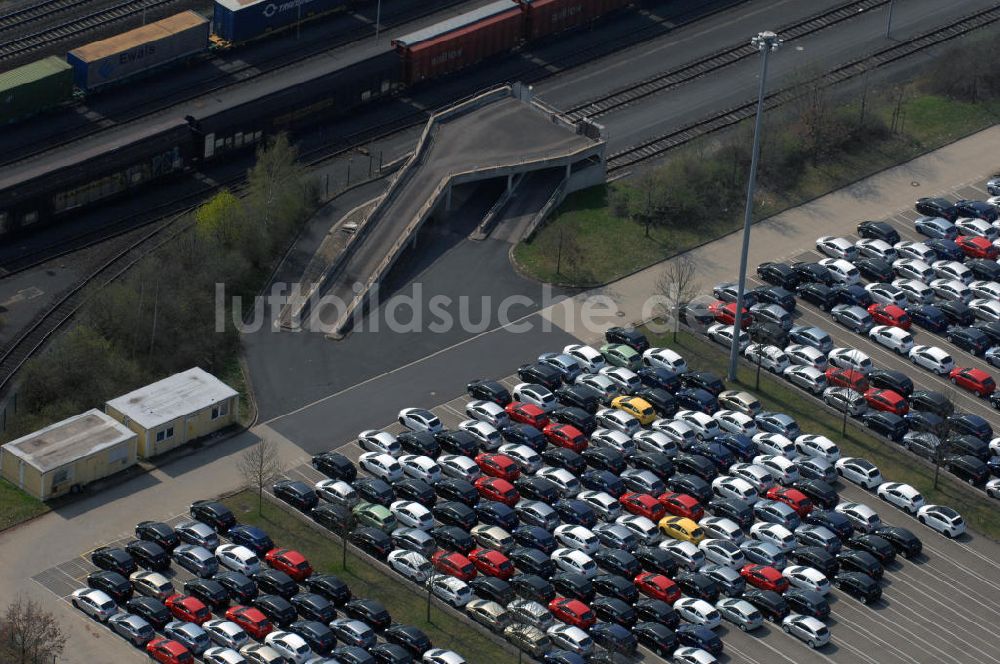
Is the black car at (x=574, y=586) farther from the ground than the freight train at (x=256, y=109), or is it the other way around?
the freight train at (x=256, y=109)

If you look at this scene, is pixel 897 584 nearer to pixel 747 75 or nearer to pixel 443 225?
pixel 443 225

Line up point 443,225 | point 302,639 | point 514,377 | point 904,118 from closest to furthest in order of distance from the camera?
point 302,639 < point 514,377 < point 443,225 < point 904,118

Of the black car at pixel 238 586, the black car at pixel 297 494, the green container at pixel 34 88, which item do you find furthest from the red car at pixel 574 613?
the green container at pixel 34 88

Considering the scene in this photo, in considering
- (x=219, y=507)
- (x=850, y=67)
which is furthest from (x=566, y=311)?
(x=850, y=67)

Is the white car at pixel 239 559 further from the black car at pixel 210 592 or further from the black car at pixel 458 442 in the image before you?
the black car at pixel 458 442

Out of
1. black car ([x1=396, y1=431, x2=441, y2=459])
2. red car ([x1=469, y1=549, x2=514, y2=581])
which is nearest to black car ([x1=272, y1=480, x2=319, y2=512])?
black car ([x1=396, y1=431, x2=441, y2=459])

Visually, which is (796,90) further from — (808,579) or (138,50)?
(808,579)

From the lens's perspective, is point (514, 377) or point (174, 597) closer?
point (174, 597)
